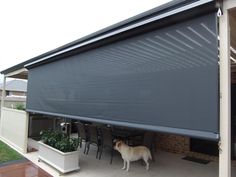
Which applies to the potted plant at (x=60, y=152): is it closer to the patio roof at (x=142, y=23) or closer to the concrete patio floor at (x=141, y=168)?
the concrete patio floor at (x=141, y=168)

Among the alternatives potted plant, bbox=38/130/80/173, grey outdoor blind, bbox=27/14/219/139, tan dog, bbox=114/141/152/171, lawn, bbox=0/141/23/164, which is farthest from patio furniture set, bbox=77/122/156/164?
lawn, bbox=0/141/23/164

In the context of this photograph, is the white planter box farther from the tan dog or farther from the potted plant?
the tan dog

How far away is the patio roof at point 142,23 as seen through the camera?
7.65ft

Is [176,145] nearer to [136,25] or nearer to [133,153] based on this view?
[133,153]

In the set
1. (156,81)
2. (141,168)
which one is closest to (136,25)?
(156,81)

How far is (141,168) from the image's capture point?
489 cm

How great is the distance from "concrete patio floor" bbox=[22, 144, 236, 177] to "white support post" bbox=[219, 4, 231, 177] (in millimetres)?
2601

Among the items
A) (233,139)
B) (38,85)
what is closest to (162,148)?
(233,139)

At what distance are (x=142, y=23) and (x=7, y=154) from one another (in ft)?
17.6

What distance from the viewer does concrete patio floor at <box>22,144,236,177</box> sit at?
14.8ft

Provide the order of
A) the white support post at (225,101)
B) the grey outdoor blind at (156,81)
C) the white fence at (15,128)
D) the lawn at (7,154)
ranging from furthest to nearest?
the white fence at (15,128) < the lawn at (7,154) < the grey outdoor blind at (156,81) < the white support post at (225,101)

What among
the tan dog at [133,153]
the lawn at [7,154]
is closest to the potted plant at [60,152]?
the lawn at [7,154]

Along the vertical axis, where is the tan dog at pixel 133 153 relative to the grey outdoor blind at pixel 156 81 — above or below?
below

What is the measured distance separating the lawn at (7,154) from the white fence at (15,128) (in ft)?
0.76
